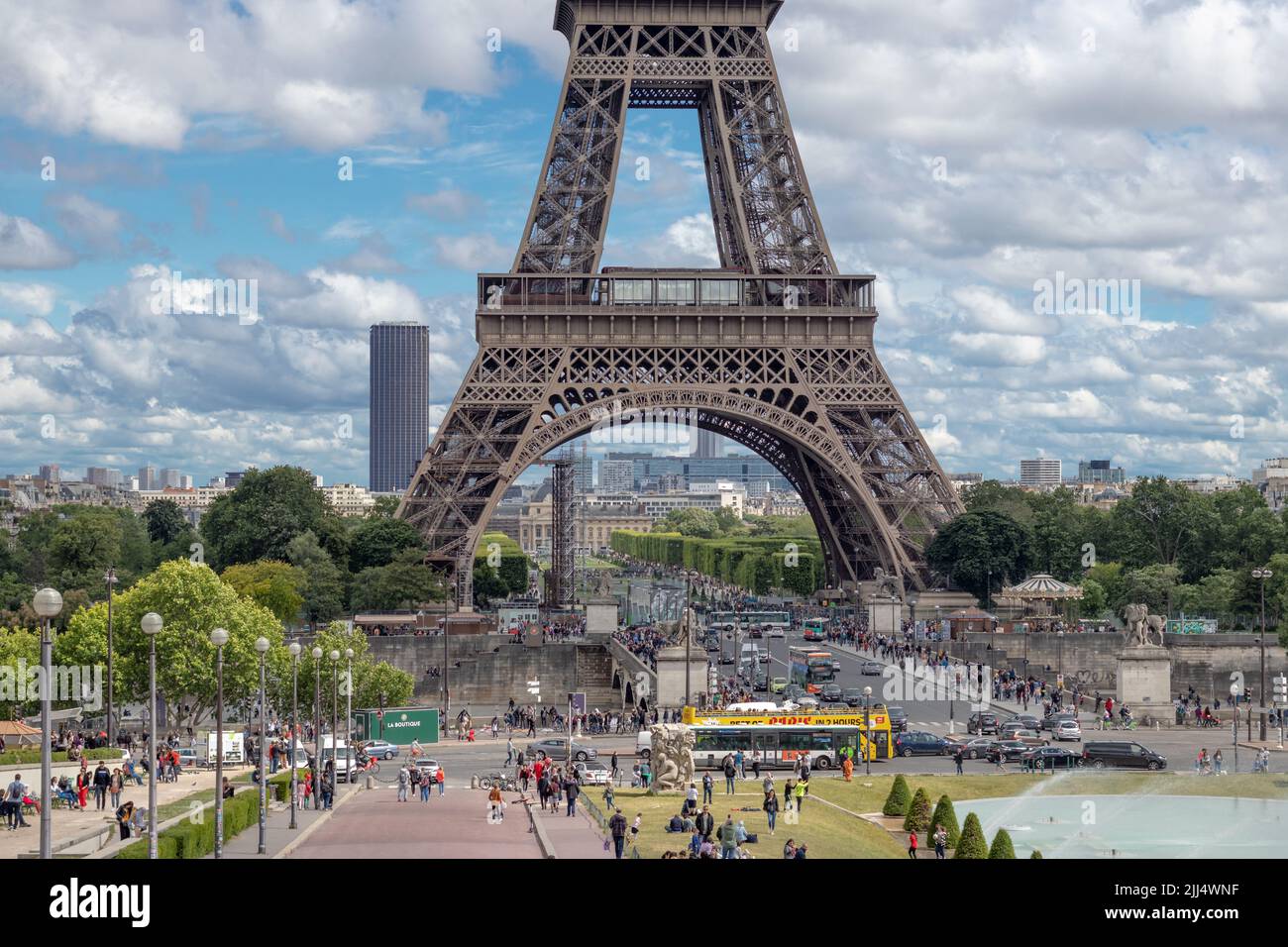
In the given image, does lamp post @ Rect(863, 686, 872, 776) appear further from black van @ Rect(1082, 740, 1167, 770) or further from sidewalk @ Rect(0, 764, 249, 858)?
sidewalk @ Rect(0, 764, 249, 858)

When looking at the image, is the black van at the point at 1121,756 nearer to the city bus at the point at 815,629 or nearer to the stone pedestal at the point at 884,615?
the stone pedestal at the point at 884,615

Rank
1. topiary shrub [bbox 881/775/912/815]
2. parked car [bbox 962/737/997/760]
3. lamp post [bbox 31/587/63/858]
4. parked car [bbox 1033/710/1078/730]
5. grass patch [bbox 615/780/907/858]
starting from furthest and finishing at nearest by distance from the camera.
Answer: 1. parked car [bbox 1033/710/1078/730]
2. parked car [bbox 962/737/997/760]
3. topiary shrub [bbox 881/775/912/815]
4. grass patch [bbox 615/780/907/858]
5. lamp post [bbox 31/587/63/858]

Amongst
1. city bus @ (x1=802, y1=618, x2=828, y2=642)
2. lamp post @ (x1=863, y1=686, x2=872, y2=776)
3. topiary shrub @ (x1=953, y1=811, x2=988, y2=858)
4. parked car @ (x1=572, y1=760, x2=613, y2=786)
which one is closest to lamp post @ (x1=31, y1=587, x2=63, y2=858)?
topiary shrub @ (x1=953, y1=811, x2=988, y2=858)

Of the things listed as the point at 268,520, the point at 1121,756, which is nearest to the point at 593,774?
the point at 1121,756

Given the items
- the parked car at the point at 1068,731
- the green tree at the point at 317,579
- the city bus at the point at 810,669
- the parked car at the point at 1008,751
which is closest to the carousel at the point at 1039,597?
the city bus at the point at 810,669

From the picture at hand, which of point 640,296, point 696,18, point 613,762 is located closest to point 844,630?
point 640,296

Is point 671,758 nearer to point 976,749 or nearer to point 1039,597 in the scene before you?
point 976,749
